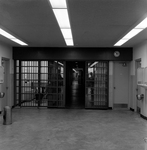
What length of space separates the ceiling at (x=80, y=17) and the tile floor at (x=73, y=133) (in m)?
2.85

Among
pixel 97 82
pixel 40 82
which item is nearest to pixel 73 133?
pixel 97 82

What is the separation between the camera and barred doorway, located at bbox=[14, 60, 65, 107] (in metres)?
7.60

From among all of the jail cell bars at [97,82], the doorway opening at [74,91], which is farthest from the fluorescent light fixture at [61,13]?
the doorway opening at [74,91]

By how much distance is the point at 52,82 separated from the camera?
7.67 meters

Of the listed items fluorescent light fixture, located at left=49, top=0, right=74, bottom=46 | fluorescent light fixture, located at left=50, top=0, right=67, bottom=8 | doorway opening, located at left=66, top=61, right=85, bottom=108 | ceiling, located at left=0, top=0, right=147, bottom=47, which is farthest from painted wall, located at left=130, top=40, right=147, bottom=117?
fluorescent light fixture, located at left=50, top=0, right=67, bottom=8

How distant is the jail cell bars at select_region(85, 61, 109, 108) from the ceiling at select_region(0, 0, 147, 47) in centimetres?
→ 273

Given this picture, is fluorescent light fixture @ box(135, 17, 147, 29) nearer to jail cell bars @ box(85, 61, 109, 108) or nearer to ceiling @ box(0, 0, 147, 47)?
ceiling @ box(0, 0, 147, 47)

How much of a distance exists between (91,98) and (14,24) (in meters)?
4.93

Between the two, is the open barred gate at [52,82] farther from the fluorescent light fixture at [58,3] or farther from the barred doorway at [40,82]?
the fluorescent light fixture at [58,3]

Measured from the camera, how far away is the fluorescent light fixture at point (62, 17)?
10.3 ft

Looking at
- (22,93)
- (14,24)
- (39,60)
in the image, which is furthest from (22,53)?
(14,24)

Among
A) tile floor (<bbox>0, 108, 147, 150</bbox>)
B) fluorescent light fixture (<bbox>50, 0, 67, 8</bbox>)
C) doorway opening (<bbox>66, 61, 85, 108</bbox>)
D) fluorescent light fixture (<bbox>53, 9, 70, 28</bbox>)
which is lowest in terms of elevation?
tile floor (<bbox>0, 108, 147, 150</bbox>)

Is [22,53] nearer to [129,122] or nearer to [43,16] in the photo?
[43,16]

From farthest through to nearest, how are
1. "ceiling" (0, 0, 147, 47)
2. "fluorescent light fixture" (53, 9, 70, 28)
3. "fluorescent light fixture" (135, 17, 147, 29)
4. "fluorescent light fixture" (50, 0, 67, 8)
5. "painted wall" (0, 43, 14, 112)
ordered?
"painted wall" (0, 43, 14, 112)
"fluorescent light fixture" (135, 17, 147, 29)
"fluorescent light fixture" (53, 9, 70, 28)
"ceiling" (0, 0, 147, 47)
"fluorescent light fixture" (50, 0, 67, 8)
